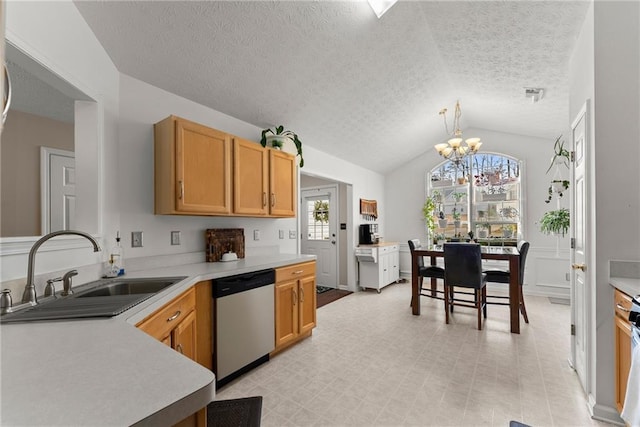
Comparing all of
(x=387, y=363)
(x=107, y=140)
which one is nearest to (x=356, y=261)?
A: (x=387, y=363)

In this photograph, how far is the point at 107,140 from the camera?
6.79 feet

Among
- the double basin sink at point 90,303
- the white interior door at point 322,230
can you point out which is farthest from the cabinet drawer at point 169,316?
the white interior door at point 322,230

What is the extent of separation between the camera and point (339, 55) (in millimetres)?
2689

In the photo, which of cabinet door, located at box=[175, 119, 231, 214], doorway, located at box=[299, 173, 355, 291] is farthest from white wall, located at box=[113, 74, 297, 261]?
doorway, located at box=[299, 173, 355, 291]

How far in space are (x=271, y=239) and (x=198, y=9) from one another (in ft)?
7.67

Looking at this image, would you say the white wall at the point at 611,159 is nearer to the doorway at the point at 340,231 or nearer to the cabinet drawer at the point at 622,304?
the cabinet drawer at the point at 622,304

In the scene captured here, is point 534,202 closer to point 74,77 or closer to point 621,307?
point 621,307

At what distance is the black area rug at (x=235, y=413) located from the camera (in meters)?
1.05

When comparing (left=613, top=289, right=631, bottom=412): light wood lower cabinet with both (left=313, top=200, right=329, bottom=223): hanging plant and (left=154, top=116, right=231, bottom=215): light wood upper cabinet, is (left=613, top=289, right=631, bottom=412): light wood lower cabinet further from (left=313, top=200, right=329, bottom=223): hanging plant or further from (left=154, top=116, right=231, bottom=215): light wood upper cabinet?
(left=313, top=200, right=329, bottom=223): hanging plant

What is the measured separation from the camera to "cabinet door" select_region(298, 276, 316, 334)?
115 inches

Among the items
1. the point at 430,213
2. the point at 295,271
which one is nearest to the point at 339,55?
the point at 295,271

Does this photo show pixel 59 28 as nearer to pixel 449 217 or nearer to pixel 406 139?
pixel 406 139

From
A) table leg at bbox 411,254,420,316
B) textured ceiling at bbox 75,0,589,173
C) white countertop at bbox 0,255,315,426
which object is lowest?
table leg at bbox 411,254,420,316

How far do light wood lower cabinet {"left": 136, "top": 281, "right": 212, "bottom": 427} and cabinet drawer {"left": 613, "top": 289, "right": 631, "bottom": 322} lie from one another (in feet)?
7.88
